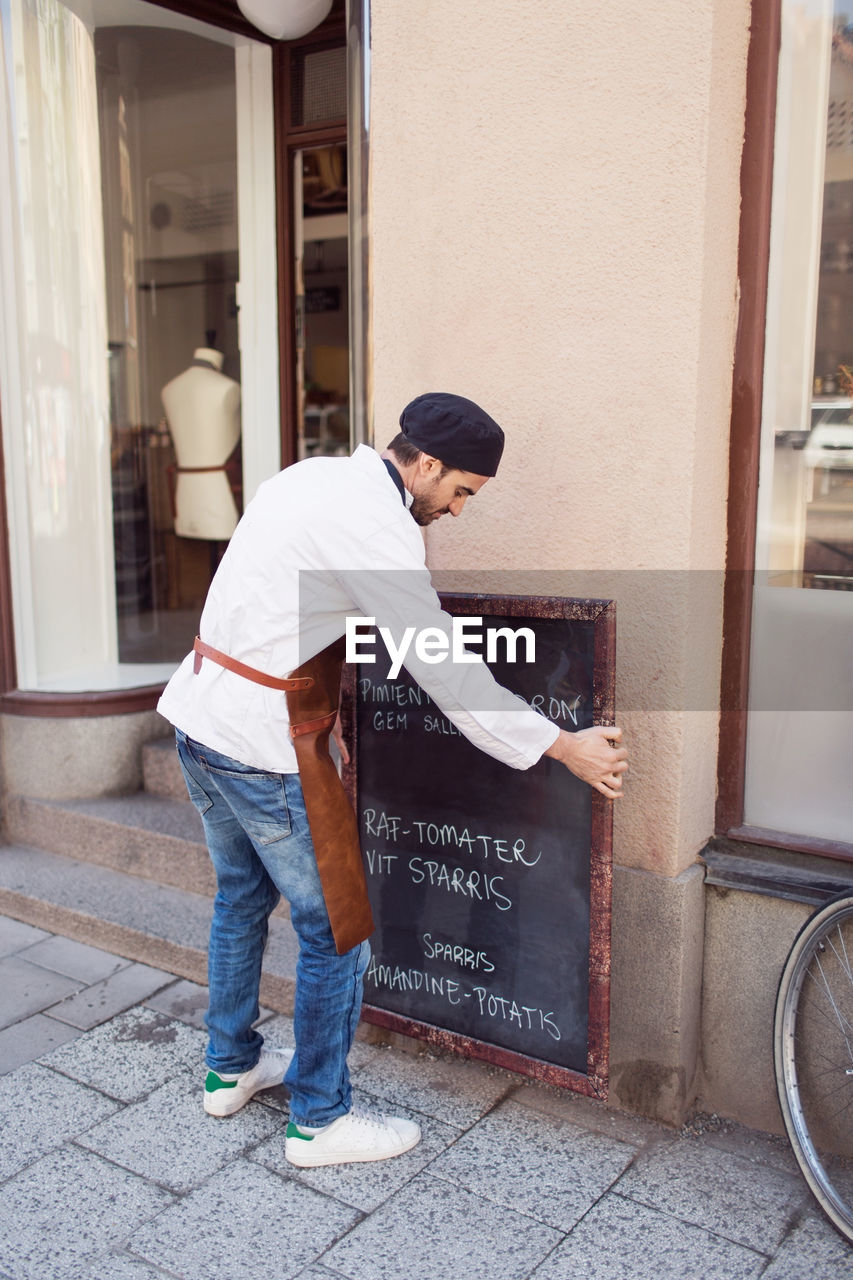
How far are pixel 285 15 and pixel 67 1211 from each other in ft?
13.9

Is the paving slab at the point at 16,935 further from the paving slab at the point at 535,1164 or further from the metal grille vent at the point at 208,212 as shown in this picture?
the metal grille vent at the point at 208,212

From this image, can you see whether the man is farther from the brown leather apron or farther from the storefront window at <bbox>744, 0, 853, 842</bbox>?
the storefront window at <bbox>744, 0, 853, 842</bbox>

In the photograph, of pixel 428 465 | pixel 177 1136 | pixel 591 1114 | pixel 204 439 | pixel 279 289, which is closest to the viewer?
pixel 428 465

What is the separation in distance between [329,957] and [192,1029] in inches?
40.3

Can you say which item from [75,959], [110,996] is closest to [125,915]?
[75,959]

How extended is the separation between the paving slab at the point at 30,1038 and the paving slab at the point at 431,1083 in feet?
3.05

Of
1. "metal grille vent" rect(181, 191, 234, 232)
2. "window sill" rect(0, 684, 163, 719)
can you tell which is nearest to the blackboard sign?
"window sill" rect(0, 684, 163, 719)

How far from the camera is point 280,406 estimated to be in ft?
16.6

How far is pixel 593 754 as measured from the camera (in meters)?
2.50

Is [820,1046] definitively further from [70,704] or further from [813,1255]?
[70,704]

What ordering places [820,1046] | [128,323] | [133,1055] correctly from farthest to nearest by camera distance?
[128,323] → [133,1055] → [820,1046]

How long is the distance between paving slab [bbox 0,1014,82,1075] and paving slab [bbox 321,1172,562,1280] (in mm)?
1276

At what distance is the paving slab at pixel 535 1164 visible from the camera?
2674mm

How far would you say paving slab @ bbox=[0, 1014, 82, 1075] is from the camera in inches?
131
